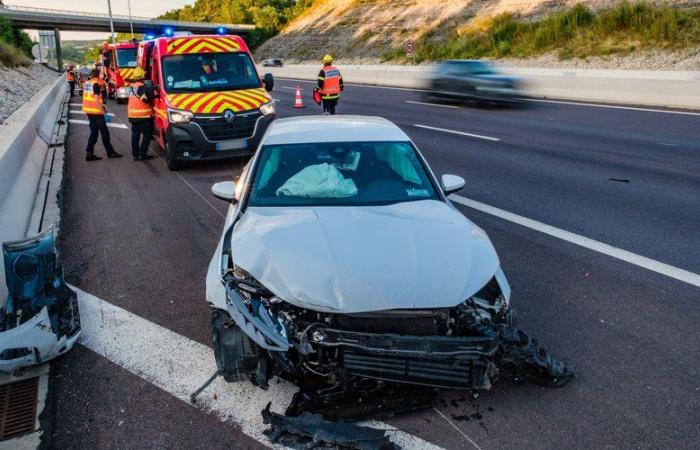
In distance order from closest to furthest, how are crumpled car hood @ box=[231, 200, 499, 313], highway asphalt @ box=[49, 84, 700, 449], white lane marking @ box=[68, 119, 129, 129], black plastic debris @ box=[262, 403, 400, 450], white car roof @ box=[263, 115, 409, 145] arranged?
1. black plastic debris @ box=[262, 403, 400, 450]
2. crumpled car hood @ box=[231, 200, 499, 313]
3. highway asphalt @ box=[49, 84, 700, 449]
4. white car roof @ box=[263, 115, 409, 145]
5. white lane marking @ box=[68, 119, 129, 129]

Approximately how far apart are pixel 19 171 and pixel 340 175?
538cm

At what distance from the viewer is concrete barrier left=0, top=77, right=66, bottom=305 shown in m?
5.68

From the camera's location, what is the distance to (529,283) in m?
4.97

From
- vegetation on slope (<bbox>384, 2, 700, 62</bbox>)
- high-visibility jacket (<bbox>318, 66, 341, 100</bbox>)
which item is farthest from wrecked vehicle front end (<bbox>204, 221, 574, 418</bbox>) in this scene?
vegetation on slope (<bbox>384, 2, 700, 62</bbox>)

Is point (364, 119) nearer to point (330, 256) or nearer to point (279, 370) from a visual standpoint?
point (330, 256)

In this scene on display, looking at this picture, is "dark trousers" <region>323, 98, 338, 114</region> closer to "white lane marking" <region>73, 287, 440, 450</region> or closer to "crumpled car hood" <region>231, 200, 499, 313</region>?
"white lane marking" <region>73, 287, 440, 450</region>

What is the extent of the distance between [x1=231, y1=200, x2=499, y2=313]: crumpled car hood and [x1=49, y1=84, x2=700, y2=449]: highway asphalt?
751 mm

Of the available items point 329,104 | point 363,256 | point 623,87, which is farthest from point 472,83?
point 363,256

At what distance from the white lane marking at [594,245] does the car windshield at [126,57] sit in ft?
64.2

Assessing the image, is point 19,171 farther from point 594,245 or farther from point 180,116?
point 594,245

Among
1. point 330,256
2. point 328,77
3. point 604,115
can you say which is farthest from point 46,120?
point 604,115

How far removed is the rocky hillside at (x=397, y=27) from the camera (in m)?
30.2

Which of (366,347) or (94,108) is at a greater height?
(94,108)

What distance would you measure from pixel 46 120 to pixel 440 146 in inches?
406
